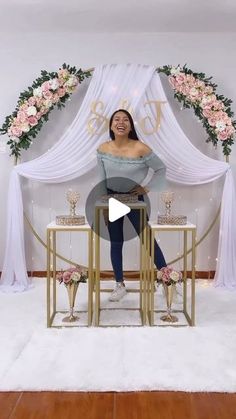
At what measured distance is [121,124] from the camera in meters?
3.63

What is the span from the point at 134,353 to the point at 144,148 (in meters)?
1.68

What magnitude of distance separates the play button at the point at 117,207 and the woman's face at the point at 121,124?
0.37 m

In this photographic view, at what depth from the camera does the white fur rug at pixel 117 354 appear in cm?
233

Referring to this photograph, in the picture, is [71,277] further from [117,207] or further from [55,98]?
[55,98]

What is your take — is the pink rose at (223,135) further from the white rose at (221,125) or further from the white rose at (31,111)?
the white rose at (31,111)

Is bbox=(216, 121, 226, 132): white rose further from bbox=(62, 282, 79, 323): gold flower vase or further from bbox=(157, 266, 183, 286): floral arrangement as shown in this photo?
bbox=(62, 282, 79, 323): gold flower vase

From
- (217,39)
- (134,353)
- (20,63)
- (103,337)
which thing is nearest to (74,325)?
(103,337)

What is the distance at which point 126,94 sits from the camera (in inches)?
170

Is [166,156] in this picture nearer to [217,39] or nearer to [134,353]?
[217,39]

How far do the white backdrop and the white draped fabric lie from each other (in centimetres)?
25

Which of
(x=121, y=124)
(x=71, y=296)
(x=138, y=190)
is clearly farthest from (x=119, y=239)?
(x=121, y=124)

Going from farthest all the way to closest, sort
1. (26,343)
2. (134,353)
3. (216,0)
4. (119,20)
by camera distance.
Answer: (119,20) < (216,0) < (26,343) < (134,353)

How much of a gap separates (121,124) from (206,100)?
1.04m

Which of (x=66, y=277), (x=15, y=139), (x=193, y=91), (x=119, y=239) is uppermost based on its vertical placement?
(x=193, y=91)
